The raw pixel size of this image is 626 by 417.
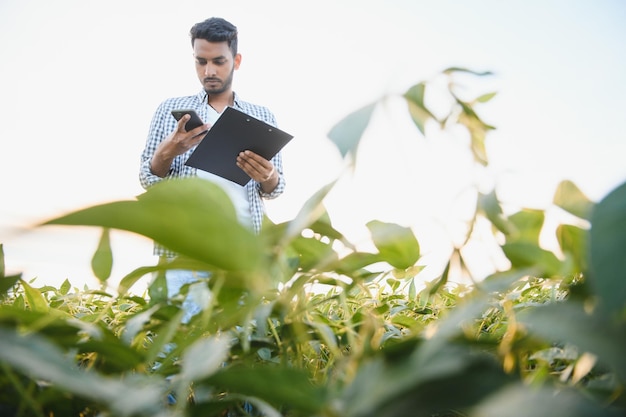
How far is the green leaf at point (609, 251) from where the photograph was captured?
137mm

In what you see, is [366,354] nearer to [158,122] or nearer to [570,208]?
[570,208]

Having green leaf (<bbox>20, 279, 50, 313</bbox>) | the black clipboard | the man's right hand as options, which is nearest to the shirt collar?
the man's right hand

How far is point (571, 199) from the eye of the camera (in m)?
0.23

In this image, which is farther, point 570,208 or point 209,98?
point 209,98

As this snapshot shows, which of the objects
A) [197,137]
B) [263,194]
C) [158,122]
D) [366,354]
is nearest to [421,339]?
[366,354]

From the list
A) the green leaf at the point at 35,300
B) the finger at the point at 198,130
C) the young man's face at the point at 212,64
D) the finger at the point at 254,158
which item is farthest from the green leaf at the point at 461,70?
the young man's face at the point at 212,64

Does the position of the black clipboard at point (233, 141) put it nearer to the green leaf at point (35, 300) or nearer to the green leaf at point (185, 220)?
the green leaf at point (35, 300)

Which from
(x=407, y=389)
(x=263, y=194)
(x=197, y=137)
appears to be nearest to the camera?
(x=407, y=389)

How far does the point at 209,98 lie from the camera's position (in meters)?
2.16

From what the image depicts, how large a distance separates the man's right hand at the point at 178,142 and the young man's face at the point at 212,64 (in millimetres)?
569

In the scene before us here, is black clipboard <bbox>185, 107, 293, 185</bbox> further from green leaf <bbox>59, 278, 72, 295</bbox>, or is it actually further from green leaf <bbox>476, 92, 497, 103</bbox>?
green leaf <bbox>476, 92, 497, 103</bbox>

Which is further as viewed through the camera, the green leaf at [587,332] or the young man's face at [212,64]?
the young man's face at [212,64]

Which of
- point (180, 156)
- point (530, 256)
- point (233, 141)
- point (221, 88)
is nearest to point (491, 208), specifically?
point (530, 256)

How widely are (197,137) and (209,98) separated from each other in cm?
63
